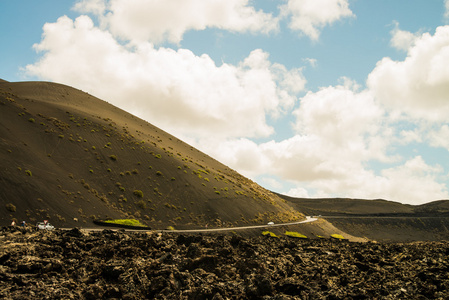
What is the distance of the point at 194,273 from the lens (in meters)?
13.1

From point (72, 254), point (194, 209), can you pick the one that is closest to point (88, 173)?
point (194, 209)

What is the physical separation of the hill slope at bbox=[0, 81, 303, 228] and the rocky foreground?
31149 mm

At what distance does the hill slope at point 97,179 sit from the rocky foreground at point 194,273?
31149 millimetres

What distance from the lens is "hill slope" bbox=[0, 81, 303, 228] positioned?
48.7 meters

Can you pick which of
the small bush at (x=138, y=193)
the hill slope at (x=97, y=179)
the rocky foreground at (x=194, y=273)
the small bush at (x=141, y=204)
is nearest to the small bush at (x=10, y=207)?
the hill slope at (x=97, y=179)

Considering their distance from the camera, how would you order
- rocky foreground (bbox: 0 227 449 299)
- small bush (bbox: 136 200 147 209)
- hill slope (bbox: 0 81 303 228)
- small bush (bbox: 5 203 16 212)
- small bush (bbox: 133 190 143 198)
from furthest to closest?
small bush (bbox: 133 190 143 198) < small bush (bbox: 136 200 147 209) < hill slope (bbox: 0 81 303 228) < small bush (bbox: 5 203 16 212) < rocky foreground (bbox: 0 227 449 299)

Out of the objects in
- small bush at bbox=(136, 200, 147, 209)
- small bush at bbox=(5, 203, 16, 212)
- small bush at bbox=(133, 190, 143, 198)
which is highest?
small bush at bbox=(133, 190, 143, 198)

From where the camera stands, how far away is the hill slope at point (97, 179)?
48.7 meters

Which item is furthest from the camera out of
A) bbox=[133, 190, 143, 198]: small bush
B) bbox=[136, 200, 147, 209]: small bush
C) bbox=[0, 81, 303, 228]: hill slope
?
bbox=[133, 190, 143, 198]: small bush

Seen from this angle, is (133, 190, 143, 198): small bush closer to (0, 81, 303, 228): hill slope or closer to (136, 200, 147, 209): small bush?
(0, 81, 303, 228): hill slope

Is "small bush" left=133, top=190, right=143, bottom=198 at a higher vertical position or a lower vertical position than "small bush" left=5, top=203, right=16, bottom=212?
higher

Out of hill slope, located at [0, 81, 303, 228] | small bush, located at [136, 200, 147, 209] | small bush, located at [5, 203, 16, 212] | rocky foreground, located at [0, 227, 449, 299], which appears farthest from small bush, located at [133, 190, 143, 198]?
rocky foreground, located at [0, 227, 449, 299]

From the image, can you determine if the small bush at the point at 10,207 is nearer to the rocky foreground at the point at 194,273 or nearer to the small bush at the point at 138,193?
the small bush at the point at 138,193

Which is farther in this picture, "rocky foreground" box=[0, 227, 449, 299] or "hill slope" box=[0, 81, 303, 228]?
"hill slope" box=[0, 81, 303, 228]
